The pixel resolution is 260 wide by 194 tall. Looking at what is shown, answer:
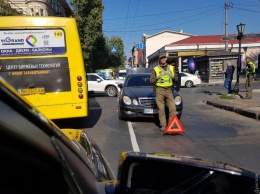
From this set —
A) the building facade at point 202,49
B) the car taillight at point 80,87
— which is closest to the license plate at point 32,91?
the car taillight at point 80,87

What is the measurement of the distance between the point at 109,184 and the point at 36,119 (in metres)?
0.67

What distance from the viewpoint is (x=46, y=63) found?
26.1 ft

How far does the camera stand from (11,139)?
955 mm

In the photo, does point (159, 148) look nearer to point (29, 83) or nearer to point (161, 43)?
point (29, 83)

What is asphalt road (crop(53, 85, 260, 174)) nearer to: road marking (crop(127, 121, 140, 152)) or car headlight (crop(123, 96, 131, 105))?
road marking (crop(127, 121, 140, 152))

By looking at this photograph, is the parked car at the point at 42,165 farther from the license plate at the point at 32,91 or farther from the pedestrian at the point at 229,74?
the pedestrian at the point at 229,74

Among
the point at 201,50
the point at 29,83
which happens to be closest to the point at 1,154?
the point at 29,83

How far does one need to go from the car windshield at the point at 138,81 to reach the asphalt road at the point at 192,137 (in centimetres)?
123

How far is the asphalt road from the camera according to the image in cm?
566

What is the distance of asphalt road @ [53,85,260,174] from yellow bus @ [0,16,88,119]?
3.78 ft

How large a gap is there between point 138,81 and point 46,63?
3429 millimetres

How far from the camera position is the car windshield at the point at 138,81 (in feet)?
33.5

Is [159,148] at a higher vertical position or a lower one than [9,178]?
lower

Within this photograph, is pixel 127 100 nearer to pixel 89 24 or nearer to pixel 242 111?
pixel 242 111
